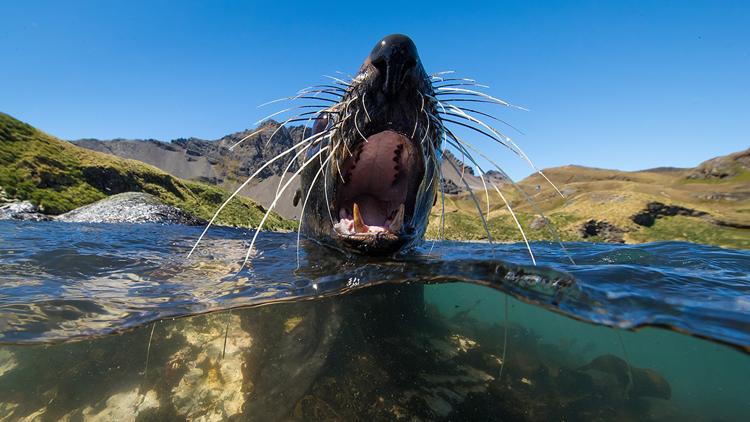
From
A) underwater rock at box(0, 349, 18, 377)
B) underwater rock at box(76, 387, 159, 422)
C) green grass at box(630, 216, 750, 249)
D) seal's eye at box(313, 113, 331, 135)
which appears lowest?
underwater rock at box(76, 387, 159, 422)

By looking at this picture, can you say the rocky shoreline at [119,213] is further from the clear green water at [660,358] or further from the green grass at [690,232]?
the green grass at [690,232]

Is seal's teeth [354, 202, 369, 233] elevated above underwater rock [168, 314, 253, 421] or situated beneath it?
elevated above

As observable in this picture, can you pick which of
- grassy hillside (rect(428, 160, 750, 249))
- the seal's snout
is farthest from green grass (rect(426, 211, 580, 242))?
the seal's snout

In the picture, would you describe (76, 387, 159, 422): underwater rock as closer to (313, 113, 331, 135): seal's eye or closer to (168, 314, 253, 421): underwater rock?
(168, 314, 253, 421): underwater rock

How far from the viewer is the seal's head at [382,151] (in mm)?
2793

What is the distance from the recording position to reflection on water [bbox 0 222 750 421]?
3.21 metres

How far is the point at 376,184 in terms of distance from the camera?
11.3ft

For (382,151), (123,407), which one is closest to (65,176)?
(123,407)

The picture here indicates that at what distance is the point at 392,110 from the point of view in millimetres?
2895

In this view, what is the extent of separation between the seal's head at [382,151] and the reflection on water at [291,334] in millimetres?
509

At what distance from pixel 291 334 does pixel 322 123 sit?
2.43 m

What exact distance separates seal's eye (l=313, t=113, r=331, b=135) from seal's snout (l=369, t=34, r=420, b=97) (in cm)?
85

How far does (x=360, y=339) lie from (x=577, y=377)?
3.76 metres

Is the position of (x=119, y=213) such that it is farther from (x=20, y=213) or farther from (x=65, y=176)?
(x=65, y=176)
